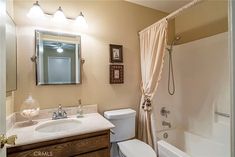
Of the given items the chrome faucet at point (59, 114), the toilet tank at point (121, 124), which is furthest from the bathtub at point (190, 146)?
the chrome faucet at point (59, 114)

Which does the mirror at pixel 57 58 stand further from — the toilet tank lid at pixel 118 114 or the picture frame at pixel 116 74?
the toilet tank lid at pixel 118 114

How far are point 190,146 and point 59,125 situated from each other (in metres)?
1.94

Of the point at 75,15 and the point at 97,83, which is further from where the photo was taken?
the point at 97,83

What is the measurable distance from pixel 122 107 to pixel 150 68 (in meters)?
0.71

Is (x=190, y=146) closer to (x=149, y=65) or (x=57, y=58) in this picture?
(x=149, y=65)

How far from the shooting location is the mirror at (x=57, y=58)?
5.52 ft

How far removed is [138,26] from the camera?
2344 mm

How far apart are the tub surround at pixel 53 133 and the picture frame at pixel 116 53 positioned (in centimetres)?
72

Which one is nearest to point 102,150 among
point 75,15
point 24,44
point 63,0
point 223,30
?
point 24,44

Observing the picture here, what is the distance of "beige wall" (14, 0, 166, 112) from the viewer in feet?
5.32

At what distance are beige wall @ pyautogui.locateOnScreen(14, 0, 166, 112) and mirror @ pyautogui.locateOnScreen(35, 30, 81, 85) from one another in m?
0.07

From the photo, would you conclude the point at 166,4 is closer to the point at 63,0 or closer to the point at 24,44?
the point at 63,0

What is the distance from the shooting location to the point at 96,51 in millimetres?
1997

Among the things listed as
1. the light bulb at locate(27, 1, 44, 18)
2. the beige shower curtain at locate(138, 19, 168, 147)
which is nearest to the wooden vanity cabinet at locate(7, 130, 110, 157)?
the beige shower curtain at locate(138, 19, 168, 147)
